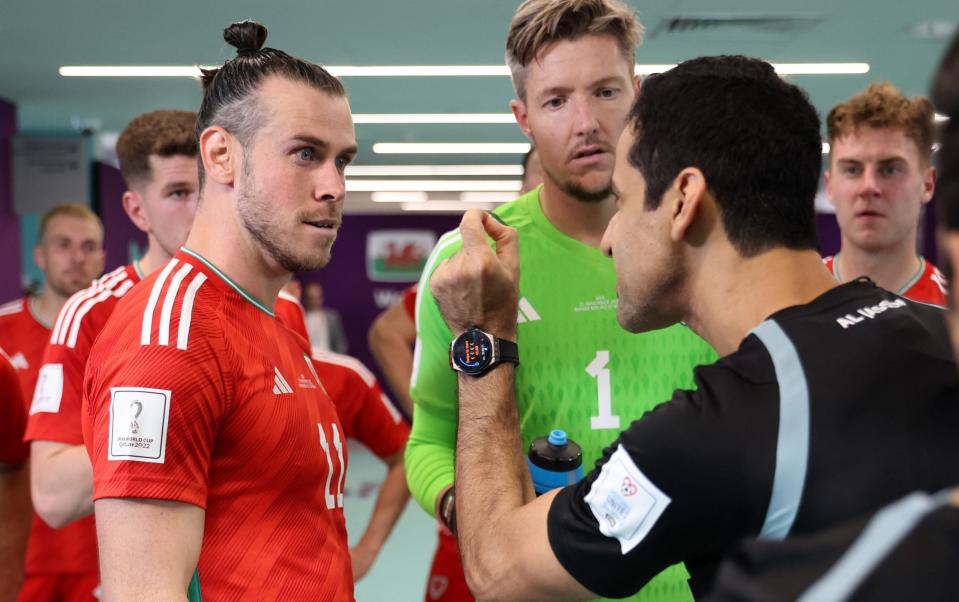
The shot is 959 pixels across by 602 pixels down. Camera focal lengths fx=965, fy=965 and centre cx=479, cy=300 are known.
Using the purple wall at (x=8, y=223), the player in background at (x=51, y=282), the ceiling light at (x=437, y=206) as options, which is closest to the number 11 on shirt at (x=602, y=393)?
the player in background at (x=51, y=282)

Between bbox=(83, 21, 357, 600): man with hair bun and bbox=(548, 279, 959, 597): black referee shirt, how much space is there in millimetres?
557

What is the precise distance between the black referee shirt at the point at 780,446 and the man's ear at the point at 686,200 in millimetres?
181

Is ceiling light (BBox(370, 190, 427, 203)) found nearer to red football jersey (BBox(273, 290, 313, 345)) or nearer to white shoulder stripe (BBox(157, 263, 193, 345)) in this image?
red football jersey (BBox(273, 290, 313, 345))

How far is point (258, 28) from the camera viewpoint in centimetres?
184

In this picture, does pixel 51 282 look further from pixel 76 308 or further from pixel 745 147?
pixel 745 147

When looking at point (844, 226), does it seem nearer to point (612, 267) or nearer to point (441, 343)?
point (612, 267)

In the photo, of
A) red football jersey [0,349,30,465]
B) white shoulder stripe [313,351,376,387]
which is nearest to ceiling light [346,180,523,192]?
white shoulder stripe [313,351,376,387]

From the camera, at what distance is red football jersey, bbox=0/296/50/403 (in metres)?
3.82

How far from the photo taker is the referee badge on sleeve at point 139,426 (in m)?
1.35

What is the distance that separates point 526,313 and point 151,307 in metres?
0.70

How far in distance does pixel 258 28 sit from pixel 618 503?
47.2 inches

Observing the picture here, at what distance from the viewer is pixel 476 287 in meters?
1.61

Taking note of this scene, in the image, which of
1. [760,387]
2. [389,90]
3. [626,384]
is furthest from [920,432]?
[389,90]

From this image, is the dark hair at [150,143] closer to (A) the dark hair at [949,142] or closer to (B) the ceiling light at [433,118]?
(A) the dark hair at [949,142]
